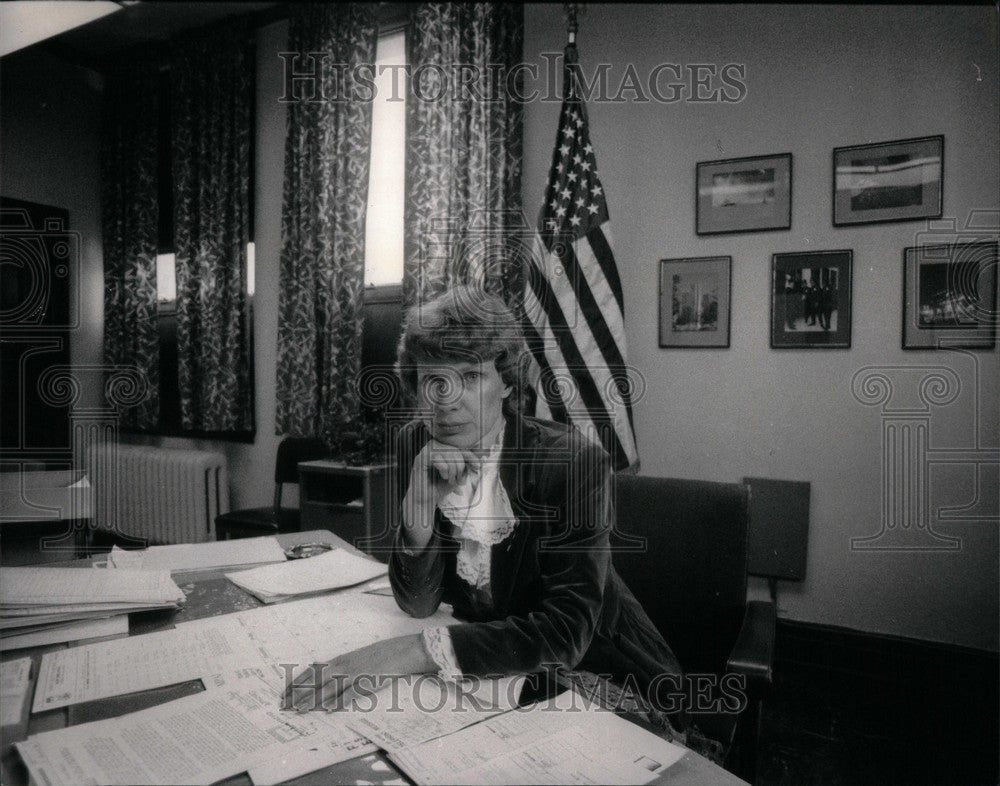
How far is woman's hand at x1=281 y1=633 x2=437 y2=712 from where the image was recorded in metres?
0.69

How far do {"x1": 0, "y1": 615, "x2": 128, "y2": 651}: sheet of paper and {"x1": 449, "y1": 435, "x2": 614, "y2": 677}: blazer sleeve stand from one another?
1.75 feet

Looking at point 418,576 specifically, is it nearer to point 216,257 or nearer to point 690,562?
point 690,562

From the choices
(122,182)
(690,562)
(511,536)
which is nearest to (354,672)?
(511,536)

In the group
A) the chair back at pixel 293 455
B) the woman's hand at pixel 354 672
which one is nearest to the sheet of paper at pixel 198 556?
the woman's hand at pixel 354 672

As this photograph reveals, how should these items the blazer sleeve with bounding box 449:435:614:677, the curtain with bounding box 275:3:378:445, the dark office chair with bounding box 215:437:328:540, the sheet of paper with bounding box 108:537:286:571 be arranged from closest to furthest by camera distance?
1. the blazer sleeve with bounding box 449:435:614:677
2. the sheet of paper with bounding box 108:537:286:571
3. the dark office chair with bounding box 215:437:328:540
4. the curtain with bounding box 275:3:378:445

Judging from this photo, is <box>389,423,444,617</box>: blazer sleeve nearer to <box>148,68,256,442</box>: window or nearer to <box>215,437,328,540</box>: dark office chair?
<box>215,437,328,540</box>: dark office chair

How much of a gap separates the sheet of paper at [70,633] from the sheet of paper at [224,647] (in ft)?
0.14

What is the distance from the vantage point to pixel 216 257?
3354 mm

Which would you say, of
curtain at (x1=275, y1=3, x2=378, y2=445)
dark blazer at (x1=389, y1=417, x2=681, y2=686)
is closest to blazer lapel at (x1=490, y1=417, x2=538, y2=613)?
Answer: dark blazer at (x1=389, y1=417, x2=681, y2=686)

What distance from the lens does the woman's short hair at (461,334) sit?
3.15ft

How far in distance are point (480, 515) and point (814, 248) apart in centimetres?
197

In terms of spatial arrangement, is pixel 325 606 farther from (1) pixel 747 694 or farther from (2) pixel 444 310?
(1) pixel 747 694

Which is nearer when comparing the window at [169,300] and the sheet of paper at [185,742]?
the sheet of paper at [185,742]

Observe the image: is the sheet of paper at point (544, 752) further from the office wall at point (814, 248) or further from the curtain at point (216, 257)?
the curtain at point (216, 257)
